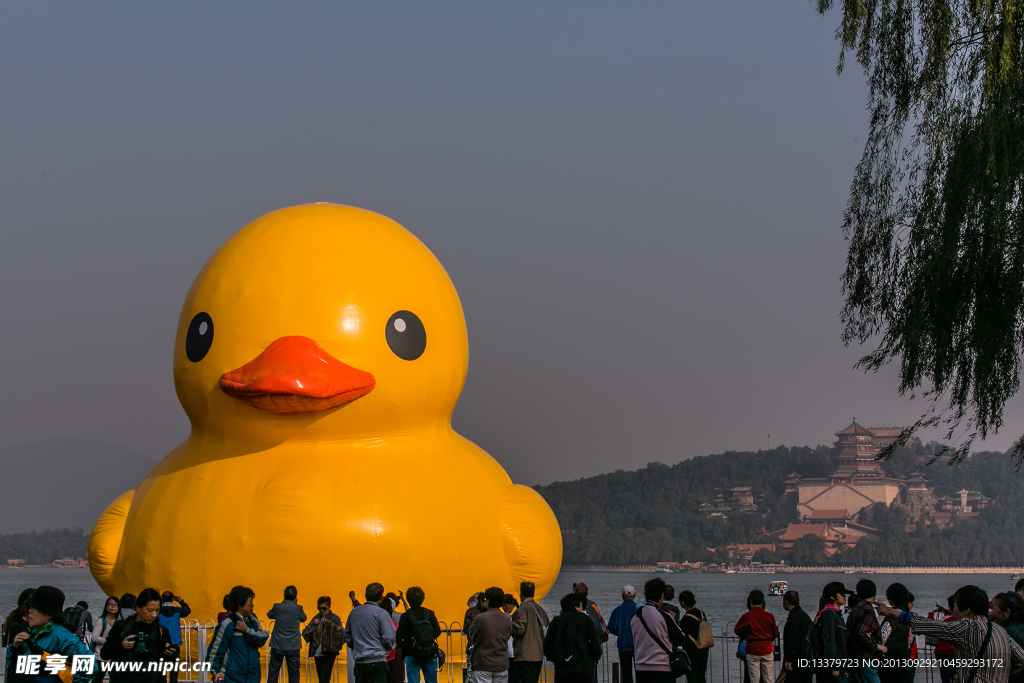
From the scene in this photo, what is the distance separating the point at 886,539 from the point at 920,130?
445ft

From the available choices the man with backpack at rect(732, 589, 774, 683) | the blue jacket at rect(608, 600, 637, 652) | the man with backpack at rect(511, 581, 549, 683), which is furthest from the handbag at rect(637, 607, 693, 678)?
the man with backpack at rect(732, 589, 774, 683)

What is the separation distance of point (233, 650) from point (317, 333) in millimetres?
4020

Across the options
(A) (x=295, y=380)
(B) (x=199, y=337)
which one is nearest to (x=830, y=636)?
(A) (x=295, y=380)

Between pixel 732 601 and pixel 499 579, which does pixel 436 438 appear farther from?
pixel 732 601

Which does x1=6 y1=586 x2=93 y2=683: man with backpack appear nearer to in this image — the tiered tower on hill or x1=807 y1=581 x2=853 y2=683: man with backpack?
x1=807 y1=581 x2=853 y2=683: man with backpack

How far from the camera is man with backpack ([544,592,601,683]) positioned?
24.5 ft

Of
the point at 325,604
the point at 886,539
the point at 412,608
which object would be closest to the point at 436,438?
the point at 325,604

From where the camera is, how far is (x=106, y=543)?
434 inches

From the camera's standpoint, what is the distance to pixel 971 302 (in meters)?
11.0

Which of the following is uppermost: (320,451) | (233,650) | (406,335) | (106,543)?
(406,335)

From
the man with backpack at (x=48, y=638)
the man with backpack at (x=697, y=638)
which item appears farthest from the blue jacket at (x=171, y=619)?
the man with backpack at (x=697, y=638)

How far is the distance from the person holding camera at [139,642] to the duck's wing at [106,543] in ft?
16.4

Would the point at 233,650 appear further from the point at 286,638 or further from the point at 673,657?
the point at 673,657

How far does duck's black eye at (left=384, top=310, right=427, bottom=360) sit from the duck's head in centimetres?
1
